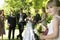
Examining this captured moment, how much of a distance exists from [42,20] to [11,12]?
1.08 ft

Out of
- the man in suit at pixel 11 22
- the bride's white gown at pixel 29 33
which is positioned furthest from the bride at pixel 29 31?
the man in suit at pixel 11 22

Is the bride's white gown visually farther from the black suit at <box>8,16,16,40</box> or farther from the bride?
the black suit at <box>8,16,16,40</box>

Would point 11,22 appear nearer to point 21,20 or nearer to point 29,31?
point 21,20

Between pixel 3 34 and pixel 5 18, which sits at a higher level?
pixel 5 18

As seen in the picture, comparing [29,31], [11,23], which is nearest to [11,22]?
[11,23]

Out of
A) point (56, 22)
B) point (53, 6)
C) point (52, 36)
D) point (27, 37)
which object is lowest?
point (27, 37)

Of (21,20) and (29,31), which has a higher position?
(21,20)

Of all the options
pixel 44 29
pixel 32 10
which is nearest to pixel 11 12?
pixel 32 10

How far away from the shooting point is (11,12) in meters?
1.96

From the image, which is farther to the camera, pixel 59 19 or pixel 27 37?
pixel 27 37

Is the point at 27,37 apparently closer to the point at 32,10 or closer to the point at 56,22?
the point at 32,10

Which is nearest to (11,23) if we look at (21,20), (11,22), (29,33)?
(11,22)

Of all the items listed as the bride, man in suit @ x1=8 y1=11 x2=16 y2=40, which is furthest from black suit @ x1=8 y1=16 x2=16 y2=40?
the bride

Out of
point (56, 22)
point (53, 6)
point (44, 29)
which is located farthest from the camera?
point (44, 29)
